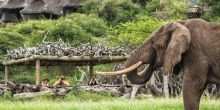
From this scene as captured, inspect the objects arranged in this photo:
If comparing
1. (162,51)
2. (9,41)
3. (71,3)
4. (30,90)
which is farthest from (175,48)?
(71,3)

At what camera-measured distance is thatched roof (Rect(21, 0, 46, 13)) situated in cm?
4119

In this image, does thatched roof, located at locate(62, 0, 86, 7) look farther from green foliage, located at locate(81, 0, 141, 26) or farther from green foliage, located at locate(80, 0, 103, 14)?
green foliage, located at locate(81, 0, 141, 26)

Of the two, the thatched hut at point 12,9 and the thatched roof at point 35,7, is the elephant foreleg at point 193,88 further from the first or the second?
the thatched hut at point 12,9

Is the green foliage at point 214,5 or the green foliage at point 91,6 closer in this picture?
the green foliage at point 214,5

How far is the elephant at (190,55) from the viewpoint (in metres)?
7.45

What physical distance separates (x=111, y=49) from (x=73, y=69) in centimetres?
767

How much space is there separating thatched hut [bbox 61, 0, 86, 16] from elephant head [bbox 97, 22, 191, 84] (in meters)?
32.9

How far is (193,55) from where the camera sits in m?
7.59

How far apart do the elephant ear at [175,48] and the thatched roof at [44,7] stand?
3372cm

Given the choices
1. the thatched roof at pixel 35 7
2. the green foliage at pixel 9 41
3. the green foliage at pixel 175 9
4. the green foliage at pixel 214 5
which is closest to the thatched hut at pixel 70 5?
the thatched roof at pixel 35 7

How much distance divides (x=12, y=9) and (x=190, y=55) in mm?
38547

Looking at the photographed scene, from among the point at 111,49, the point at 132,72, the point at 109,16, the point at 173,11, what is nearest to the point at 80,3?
the point at 109,16

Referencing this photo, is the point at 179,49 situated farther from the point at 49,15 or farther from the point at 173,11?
the point at 49,15

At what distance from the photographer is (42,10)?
41.1 meters
